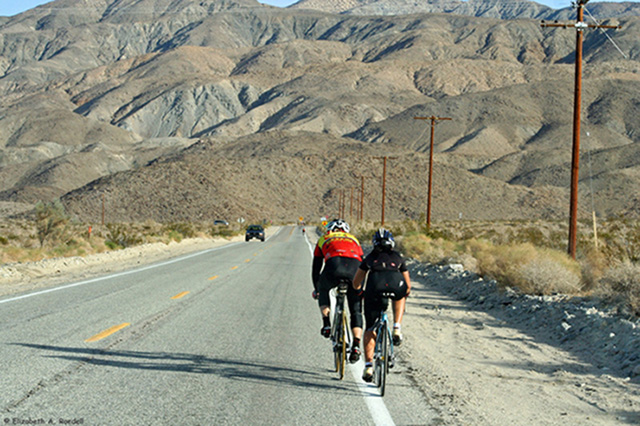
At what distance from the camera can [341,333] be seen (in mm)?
7141

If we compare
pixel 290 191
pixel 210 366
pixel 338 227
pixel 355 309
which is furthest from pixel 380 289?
pixel 290 191

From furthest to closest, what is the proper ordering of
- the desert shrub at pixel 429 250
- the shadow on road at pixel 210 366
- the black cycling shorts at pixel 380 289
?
1. the desert shrub at pixel 429 250
2. the shadow on road at pixel 210 366
3. the black cycling shorts at pixel 380 289

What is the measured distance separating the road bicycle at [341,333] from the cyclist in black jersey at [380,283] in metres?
0.34

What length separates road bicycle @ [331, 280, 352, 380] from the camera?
709 centimetres

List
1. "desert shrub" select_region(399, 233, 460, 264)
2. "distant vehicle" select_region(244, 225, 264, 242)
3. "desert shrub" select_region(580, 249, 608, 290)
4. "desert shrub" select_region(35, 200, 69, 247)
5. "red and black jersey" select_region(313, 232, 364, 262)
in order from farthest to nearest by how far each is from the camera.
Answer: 1. "distant vehicle" select_region(244, 225, 264, 242)
2. "desert shrub" select_region(35, 200, 69, 247)
3. "desert shrub" select_region(399, 233, 460, 264)
4. "desert shrub" select_region(580, 249, 608, 290)
5. "red and black jersey" select_region(313, 232, 364, 262)

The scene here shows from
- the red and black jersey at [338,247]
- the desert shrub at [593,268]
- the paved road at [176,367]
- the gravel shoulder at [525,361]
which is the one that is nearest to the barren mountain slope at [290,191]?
the desert shrub at [593,268]

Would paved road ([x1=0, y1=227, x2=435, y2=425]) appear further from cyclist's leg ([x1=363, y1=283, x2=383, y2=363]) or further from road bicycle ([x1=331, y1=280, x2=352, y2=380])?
cyclist's leg ([x1=363, y1=283, x2=383, y2=363])

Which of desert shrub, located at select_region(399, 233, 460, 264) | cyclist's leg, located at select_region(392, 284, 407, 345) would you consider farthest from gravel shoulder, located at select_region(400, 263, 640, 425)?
desert shrub, located at select_region(399, 233, 460, 264)

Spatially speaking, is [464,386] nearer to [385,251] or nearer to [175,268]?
[385,251]

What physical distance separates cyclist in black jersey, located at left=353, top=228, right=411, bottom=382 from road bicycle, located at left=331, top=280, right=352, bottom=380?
341mm

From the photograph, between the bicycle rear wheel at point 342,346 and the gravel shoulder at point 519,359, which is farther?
the bicycle rear wheel at point 342,346

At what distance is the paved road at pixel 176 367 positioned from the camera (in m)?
5.74

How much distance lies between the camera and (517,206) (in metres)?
104

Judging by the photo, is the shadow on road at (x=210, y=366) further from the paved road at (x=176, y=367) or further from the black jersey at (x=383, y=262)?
the black jersey at (x=383, y=262)
